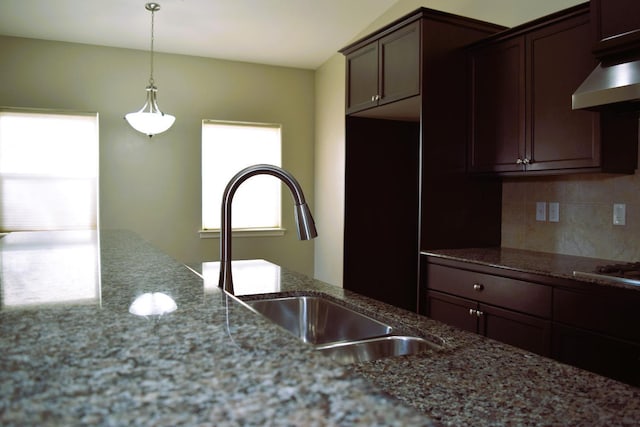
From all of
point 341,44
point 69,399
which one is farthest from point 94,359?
point 341,44

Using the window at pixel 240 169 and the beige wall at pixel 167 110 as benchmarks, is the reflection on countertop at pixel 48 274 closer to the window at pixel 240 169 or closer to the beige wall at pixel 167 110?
the beige wall at pixel 167 110

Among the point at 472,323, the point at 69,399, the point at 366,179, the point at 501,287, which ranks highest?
the point at 366,179

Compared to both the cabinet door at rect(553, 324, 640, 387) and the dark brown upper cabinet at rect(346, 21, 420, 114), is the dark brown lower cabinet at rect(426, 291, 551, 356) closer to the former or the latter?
the cabinet door at rect(553, 324, 640, 387)

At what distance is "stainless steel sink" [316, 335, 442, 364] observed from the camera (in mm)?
1257

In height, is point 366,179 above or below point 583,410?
above

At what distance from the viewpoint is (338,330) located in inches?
66.1

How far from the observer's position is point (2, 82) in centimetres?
464

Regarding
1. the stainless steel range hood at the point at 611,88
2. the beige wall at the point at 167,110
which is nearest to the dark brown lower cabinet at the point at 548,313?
the stainless steel range hood at the point at 611,88

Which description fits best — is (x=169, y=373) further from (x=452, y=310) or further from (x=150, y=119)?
(x=150, y=119)

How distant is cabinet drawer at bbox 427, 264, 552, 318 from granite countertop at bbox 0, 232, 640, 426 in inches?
56.9

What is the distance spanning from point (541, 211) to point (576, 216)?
25 cm

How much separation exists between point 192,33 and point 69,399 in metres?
4.95

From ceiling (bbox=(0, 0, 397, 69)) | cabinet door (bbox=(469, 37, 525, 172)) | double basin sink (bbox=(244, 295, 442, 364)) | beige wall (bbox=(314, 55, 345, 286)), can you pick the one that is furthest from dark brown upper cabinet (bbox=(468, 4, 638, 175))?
beige wall (bbox=(314, 55, 345, 286))

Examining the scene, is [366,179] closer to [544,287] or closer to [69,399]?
[544,287]
